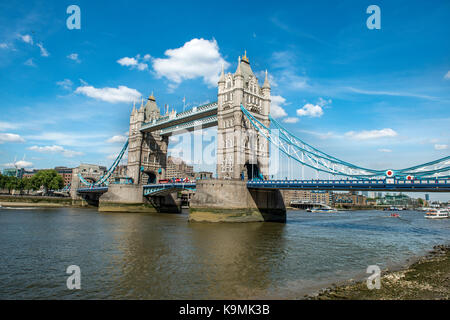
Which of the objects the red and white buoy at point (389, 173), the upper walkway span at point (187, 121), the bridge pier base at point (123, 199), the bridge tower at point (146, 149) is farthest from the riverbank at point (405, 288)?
the bridge tower at point (146, 149)

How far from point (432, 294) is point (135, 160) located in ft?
197

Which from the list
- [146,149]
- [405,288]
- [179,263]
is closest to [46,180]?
[146,149]

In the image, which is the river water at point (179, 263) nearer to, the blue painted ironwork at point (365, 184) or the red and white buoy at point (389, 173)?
the blue painted ironwork at point (365, 184)

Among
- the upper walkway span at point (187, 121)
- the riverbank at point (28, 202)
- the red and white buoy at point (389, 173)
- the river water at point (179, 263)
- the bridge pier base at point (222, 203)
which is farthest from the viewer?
the riverbank at point (28, 202)

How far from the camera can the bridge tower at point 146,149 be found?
2498 inches

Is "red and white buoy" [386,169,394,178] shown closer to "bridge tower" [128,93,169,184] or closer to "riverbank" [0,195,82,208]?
"bridge tower" [128,93,169,184]

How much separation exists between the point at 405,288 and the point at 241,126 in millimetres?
33034

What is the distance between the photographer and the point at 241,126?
42.2 m

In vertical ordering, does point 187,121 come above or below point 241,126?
above

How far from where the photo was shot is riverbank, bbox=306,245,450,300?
31.9 feet

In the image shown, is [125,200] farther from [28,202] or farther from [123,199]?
[28,202]

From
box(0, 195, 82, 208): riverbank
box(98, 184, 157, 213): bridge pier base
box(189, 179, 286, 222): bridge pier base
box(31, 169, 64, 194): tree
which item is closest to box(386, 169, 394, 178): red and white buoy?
box(189, 179, 286, 222): bridge pier base
